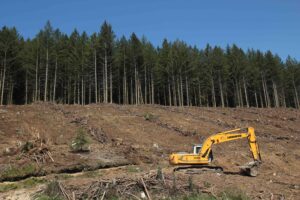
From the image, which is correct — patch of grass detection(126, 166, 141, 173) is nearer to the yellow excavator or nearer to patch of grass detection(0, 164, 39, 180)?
the yellow excavator

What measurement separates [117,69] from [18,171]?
40057 millimetres

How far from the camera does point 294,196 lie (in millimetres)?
11438

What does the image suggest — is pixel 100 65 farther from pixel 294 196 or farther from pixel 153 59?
pixel 294 196

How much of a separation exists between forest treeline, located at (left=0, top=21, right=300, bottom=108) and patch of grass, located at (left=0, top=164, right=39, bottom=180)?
91.0 ft

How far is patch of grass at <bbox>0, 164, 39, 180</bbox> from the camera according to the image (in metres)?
15.3

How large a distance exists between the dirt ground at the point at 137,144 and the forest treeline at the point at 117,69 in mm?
13213

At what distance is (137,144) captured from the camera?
76.3 feet

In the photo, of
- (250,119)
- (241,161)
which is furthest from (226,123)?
(241,161)

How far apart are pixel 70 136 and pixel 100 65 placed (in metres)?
29.8

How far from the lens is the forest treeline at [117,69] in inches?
1924

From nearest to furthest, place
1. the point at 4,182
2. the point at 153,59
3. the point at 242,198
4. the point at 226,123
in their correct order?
1. the point at 242,198
2. the point at 4,182
3. the point at 226,123
4. the point at 153,59

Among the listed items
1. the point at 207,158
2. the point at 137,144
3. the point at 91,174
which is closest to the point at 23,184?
the point at 91,174

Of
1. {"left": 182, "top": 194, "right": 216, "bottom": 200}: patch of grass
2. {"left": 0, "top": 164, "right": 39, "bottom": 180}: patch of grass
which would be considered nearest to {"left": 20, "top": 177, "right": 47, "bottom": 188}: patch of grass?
{"left": 0, "top": 164, "right": 39, "bottom": 180}: patch of grass

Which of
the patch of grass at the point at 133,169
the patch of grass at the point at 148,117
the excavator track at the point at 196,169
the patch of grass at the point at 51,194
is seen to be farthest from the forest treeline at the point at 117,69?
the patch of grass at the point at 51,194
